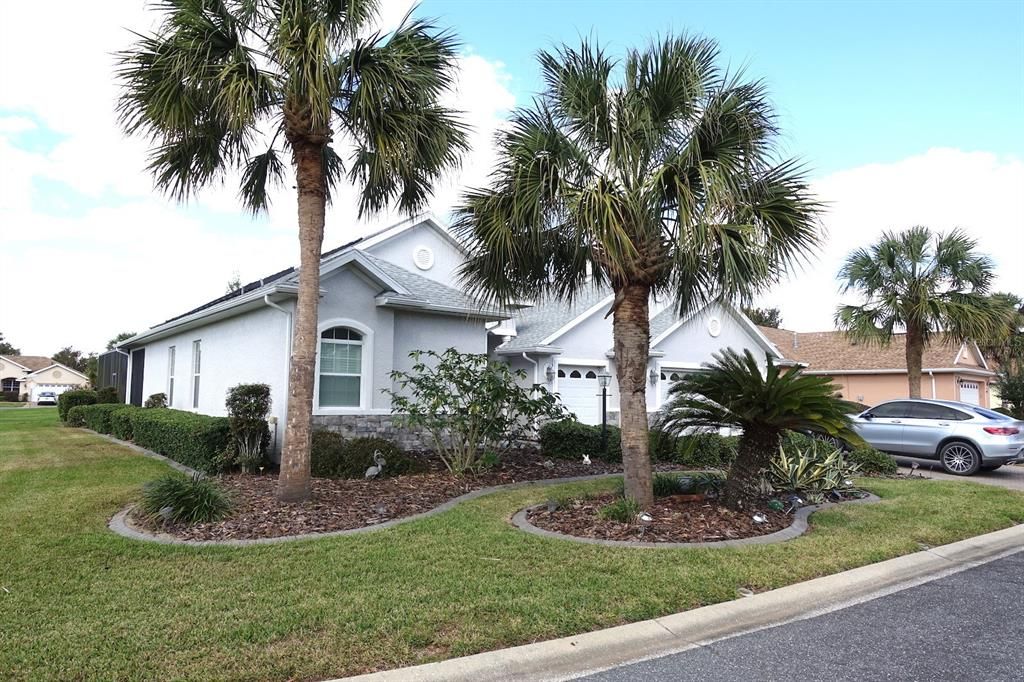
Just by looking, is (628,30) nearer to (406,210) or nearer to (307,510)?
(406,210)

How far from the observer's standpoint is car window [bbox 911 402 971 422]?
44.3 feet

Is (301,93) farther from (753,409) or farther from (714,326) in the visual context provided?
(714,326)

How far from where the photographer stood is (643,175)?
25.0 ft

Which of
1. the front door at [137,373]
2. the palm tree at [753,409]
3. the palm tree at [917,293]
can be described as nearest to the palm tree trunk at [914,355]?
the palm tree at [917,293]

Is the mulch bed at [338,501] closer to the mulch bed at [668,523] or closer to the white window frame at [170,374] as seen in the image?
the mulch bed at [668,523]

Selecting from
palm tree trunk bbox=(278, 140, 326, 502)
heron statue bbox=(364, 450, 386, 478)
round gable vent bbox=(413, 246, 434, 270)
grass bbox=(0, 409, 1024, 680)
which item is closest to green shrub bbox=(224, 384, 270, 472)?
heron statue bbox=(364, 450, 386, 478)

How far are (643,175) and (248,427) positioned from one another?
26.2 feet

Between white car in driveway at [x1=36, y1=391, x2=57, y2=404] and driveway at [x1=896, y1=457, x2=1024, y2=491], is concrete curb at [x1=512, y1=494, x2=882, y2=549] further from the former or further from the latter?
white car in driveway at [x1=36, y1=391, x2=57, y2=404]

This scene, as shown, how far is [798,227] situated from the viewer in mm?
7766

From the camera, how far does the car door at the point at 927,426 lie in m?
13.6

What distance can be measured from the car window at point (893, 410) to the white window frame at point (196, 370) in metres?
16.4

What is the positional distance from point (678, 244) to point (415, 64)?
4297 millimetres

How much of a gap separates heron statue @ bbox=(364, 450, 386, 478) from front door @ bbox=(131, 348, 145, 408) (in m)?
15.1

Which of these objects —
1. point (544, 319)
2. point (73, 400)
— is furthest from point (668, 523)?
point (73, 400)
